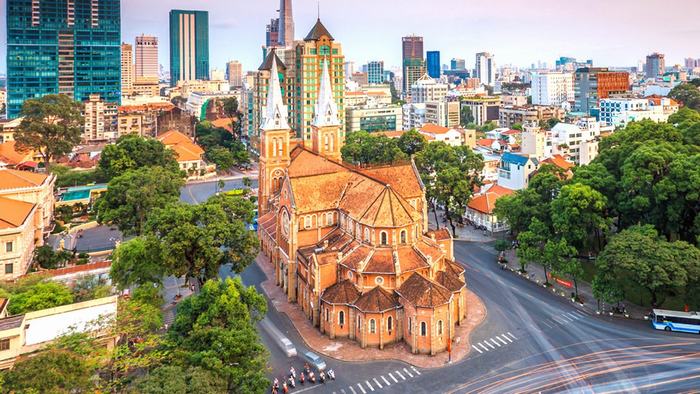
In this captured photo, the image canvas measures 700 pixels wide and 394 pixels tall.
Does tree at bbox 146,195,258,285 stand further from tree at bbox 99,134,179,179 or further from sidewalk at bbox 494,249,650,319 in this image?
tree at bbox 99,134,179,179

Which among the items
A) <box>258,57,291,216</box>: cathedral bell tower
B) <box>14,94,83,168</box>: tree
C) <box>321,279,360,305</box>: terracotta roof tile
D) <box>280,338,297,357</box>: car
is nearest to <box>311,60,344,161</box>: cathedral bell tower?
<box>258,57,291,216</box>: cathedral bell tower

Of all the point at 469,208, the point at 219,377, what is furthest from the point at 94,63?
the point at 219,377

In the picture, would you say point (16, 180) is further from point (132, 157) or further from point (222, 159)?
point (222, 159)

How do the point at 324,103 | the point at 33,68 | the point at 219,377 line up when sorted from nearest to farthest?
the point at 219,377 < the point at 324,103 < the point at 33,68

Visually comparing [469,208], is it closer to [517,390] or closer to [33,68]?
[517,390]

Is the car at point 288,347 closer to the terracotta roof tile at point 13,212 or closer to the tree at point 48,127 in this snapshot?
the terracotta roof tile at point 13,212

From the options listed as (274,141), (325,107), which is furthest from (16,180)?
(325,107)
